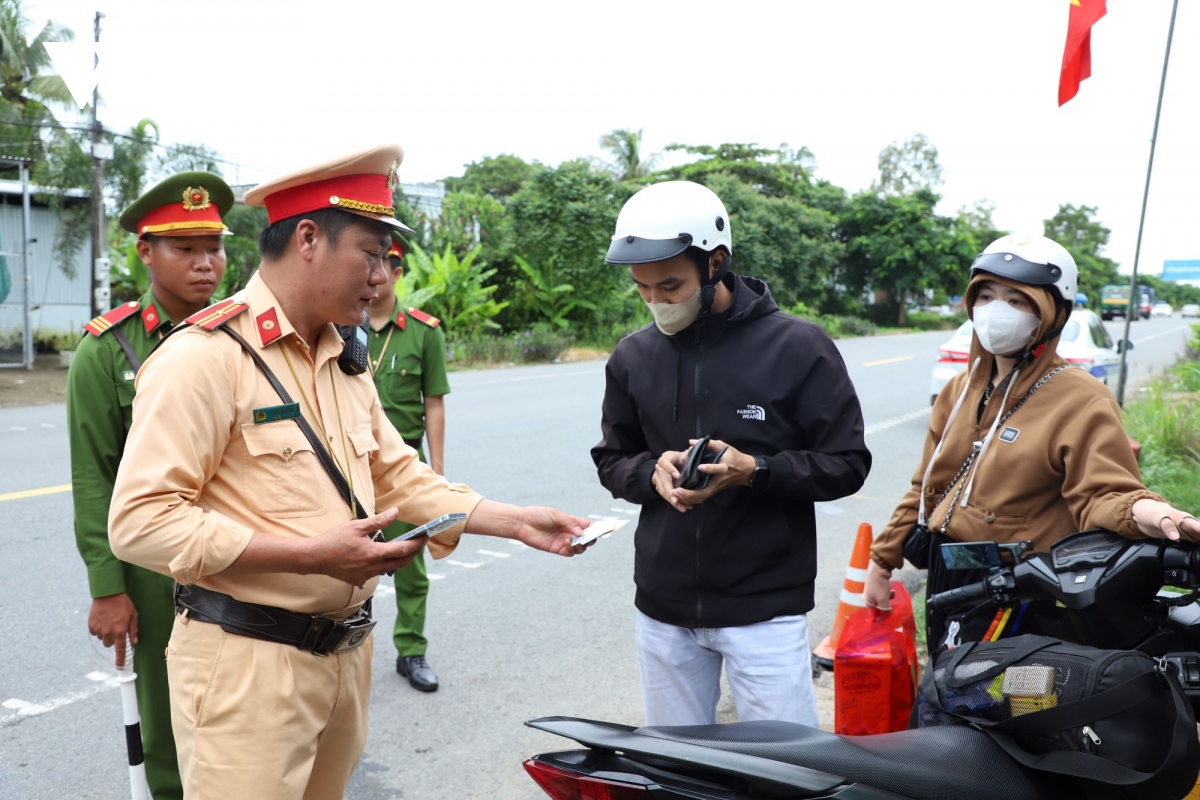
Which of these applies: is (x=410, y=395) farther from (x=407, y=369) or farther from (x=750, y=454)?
(x=750, y=454)

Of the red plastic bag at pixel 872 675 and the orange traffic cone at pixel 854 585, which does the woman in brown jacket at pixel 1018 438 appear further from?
the orange traffic cone at pixel 854 585

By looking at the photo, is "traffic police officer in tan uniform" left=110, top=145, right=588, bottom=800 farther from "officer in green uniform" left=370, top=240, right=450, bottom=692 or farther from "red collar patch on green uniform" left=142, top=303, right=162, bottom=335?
"officer in green uniform" left=370, top=240, right=450, bottom=692

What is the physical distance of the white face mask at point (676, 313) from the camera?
2.71m

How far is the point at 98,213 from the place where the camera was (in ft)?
55.4

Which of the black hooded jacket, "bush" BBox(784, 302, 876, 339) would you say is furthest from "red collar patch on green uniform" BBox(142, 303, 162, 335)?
"bush" BBox(784, 302, 876, 339)

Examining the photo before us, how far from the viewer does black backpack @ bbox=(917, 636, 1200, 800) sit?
71.0 inches

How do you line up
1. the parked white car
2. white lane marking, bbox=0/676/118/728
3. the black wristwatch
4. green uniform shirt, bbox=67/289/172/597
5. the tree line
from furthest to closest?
the tree line, the parked white car, white lane marking, bbox=0/676/118/728, green uniform shirt, bbox=67/289/172/597, the black wristwatch

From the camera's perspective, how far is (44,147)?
1883 cm

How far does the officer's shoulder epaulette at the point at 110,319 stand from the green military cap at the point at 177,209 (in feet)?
1.04

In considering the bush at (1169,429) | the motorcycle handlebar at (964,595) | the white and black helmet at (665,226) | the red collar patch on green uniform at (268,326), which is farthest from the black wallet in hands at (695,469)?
the bush at (1169,429)

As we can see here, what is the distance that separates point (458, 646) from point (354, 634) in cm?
289

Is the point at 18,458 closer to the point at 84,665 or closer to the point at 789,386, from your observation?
the point at 84,665

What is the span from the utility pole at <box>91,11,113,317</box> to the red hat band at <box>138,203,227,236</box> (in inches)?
567

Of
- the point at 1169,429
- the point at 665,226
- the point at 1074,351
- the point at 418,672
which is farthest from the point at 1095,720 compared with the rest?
the point at 1074,351
